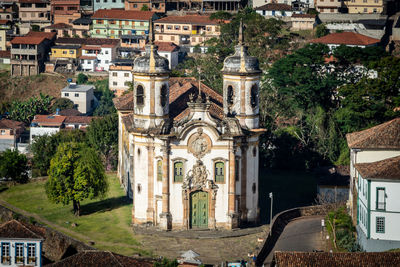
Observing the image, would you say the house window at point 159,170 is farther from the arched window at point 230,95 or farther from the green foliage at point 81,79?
the green foliage at point 81,79

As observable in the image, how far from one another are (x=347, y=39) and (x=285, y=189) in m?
48.0

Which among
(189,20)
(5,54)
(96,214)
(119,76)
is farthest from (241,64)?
(5,54)

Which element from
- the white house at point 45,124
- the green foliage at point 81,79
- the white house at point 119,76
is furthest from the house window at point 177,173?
the green foliage at point 81,79

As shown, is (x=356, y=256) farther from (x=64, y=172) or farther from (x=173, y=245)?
(x=64, y=172)

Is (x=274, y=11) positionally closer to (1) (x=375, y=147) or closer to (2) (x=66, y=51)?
(2) (x=66, y=51)

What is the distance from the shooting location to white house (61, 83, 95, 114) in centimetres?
13588

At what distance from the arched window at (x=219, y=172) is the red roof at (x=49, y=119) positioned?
183 ft

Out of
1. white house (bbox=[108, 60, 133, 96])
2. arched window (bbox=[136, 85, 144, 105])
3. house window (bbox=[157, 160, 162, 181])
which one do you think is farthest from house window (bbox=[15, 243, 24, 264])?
white house (bbox=[108, 60, 133, 96])

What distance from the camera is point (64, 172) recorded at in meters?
76.2

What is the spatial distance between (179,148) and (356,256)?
19.1 meters

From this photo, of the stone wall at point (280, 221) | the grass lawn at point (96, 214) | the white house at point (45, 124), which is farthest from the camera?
the white house at point (45, 124)

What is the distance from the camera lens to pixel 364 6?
155750 millimetres

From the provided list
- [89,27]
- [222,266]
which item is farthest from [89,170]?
[89,27]

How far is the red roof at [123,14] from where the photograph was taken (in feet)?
519
